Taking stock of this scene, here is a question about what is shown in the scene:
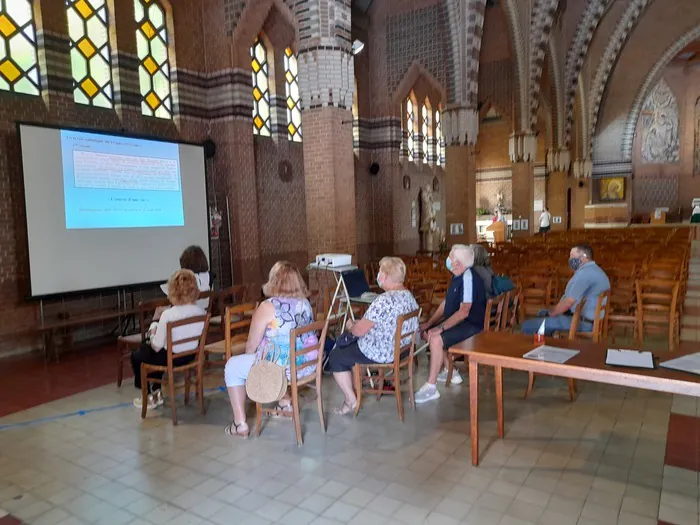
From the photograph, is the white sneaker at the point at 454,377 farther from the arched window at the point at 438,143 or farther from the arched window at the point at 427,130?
the arched window at the point at 438,143

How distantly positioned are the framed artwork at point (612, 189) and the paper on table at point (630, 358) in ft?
93.2

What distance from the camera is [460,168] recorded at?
45.8ft

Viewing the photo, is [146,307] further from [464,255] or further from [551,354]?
[551,354]

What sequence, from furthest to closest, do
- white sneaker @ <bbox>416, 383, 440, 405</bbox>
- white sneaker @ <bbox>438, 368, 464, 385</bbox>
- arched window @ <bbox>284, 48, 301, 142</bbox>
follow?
arched window @ <bbox>284, 48, 301, 142</bbox> < white sneaker @ <bbox>438, 368, 464, 385</bbox> < white sneaker @ <bbox>416, 383, 440, 405</bbox>

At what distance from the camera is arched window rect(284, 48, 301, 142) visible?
13578 mm

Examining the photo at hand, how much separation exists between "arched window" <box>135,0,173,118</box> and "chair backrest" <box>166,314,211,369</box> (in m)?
7.02

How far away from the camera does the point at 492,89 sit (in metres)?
18.7

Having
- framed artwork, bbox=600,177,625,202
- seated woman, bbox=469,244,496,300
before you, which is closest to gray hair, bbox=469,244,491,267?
seated woman, bbox=469,244,496,300

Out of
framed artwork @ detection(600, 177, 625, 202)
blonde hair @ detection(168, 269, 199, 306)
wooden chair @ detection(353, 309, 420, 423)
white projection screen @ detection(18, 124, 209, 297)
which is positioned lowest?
wooden chair @ detection(353, 309, 420, 423)

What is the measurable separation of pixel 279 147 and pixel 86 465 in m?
10.6

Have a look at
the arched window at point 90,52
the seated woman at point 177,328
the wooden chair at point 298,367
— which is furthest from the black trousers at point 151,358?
the arched window at point 90,52

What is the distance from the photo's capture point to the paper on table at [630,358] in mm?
2842

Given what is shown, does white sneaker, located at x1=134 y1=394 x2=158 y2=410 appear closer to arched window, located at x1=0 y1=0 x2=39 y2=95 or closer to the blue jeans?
the blue jeans

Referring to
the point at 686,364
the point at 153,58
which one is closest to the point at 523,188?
the point at 153,58
